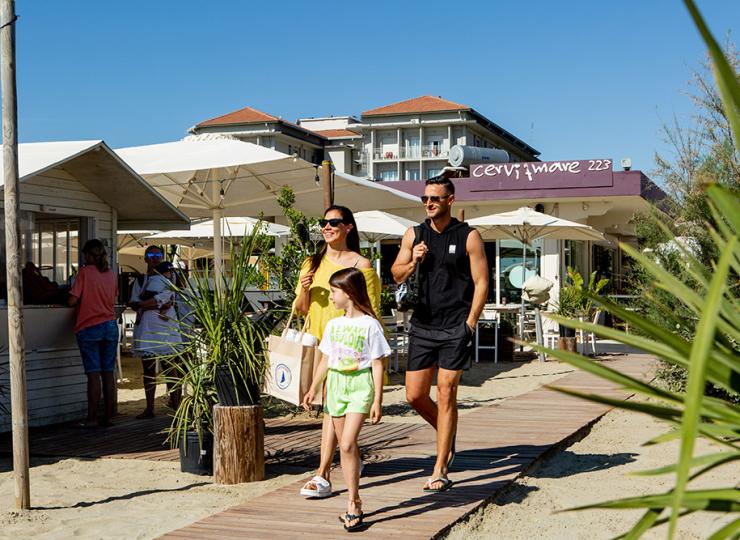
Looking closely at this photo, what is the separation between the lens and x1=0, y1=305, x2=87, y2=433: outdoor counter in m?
8.52

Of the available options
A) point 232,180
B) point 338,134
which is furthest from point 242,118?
point 232,180

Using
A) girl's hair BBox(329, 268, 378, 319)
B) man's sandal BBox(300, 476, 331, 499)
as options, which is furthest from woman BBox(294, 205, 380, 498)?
girl's hair BBox(329, 268, 378, 319)

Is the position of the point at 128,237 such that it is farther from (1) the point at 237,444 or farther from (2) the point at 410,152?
(2) the point at 410,152

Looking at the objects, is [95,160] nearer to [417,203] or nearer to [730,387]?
[417,203]

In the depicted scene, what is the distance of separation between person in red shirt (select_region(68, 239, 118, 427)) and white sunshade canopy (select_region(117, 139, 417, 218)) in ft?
4.38

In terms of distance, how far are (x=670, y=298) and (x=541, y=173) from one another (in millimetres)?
14613

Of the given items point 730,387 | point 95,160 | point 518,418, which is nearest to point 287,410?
point 518,418

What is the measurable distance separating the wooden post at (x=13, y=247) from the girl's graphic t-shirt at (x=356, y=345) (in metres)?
1.74

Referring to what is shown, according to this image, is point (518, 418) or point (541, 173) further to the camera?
point (541, 173)

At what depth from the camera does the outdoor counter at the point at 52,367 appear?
336 inches

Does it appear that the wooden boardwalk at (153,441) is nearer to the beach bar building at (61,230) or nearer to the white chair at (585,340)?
the beach bar building at (61,230)

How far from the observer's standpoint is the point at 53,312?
8.69 meters

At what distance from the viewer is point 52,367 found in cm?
884

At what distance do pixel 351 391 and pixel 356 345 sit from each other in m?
0.23
